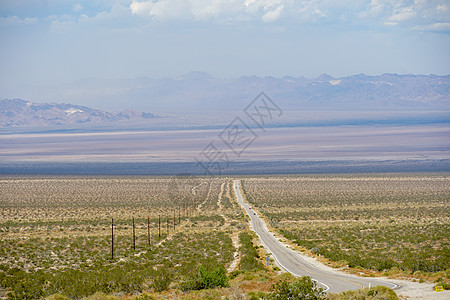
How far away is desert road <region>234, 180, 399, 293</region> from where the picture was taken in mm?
18906

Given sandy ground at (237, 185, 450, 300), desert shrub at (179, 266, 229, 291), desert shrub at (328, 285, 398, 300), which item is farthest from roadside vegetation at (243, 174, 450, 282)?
desert shrub at (179, 266, 229, 291)

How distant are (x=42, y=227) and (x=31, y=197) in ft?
105

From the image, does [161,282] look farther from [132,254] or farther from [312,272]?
[132,254]

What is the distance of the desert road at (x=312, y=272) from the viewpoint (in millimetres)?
18906

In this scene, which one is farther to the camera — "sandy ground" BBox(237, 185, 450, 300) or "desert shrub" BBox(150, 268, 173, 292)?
"desert shrub" BBox(150, 268, 173, 292)

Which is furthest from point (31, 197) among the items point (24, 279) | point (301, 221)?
point (24, 279)

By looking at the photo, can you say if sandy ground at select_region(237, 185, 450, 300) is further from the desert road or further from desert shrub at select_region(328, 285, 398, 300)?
desert shrub at select_region(328, 285, 398, 300)

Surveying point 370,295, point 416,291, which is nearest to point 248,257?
point 416,291

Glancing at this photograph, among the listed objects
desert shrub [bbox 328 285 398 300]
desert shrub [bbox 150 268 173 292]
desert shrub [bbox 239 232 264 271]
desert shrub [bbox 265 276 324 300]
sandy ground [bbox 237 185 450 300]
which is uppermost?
desert shrub [bbox 265 276 324 300]

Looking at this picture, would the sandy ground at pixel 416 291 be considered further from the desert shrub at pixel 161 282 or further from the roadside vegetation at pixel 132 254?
the desert shrub at pixel 161 282

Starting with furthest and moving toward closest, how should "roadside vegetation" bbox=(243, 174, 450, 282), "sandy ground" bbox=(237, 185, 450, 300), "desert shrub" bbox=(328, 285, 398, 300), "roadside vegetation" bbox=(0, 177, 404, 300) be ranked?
"roadside vegetation" bbox=(243, 174, 450, 282)
"roadside vegetation" bbox=(0, 177, 404, 300)
"sandy ground" bbox=(237, 185, 450, 300)
"desert shrub" bbox=(328, 285, 398, 300)

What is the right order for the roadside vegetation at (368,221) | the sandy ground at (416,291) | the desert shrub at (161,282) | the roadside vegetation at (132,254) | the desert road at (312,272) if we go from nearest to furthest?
the sandy ground at (416,291)
the roadside vegetation at (132,254)
the desert road at (312,272)
the desert shrub at (161,282)
the roadside vegetation at (368,221)

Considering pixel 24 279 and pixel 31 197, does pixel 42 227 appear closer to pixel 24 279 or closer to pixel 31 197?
pixel 24 279

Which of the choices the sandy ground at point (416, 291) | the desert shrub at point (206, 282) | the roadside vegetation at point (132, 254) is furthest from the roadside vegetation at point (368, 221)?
the desert shrub at point (206, 282)
